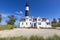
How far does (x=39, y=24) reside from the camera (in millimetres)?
40438

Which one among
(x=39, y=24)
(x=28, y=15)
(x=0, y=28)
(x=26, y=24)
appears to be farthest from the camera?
(x=28, y=15)

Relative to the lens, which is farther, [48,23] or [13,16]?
[13,16]

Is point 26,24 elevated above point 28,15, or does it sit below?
below

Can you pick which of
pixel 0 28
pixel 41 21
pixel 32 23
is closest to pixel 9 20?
pixel 32 23

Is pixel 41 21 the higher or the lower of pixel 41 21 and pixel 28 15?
the lower

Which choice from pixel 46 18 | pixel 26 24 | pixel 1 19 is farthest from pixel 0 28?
pixel 46 18

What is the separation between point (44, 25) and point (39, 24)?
183cm

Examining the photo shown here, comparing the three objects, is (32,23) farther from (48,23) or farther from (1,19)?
(1,19)

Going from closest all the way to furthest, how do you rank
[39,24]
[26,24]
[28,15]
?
[39,24] < [26,24] < [28,15]

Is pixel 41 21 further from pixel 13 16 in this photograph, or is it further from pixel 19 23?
pixel 13 16

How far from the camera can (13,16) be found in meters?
46.0

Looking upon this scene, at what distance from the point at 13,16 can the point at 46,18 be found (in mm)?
12274

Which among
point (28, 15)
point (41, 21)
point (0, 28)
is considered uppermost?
point (28, 15)

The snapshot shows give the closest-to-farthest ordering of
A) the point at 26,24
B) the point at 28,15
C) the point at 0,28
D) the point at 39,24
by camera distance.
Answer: the point at 0,28 < the point at 39,24 < the point at 26,24 < the point at 28,15
